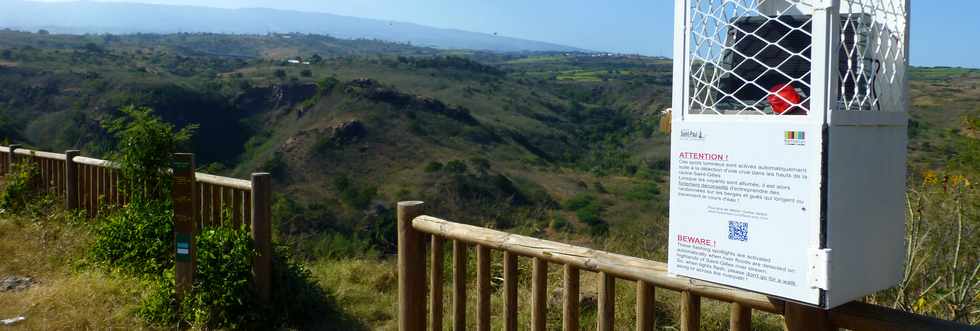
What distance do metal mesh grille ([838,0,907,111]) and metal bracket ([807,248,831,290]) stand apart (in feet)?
1.05

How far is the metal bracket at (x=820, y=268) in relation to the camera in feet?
5.47

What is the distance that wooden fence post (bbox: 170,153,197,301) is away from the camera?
16.8ft

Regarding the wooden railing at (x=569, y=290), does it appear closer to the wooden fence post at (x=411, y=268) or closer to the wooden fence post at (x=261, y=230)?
the wooden fence post at (x=411, y=268)

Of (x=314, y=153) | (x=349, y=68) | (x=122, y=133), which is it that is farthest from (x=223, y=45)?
(x=122, y=133)

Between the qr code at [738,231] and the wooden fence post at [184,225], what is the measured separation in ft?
13.6

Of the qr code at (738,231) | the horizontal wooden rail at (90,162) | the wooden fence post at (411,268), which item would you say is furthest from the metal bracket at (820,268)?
the horizontal wooden rail at (90,162)

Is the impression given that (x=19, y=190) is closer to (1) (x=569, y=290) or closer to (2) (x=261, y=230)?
(2) (x=261, y=230)

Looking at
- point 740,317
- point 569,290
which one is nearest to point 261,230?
point 569,290

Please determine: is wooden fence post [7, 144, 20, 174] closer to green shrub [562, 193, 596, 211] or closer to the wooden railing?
the wooden railing

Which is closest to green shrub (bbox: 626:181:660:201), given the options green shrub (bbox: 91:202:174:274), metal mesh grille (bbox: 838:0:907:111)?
green shrub (bbox: 91:202:174:274)

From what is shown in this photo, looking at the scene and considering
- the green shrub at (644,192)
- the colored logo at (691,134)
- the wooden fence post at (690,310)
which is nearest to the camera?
the colored logo at (691,134)

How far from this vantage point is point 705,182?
186 centimetres

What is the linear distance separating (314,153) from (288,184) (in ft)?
12.4

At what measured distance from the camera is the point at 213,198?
5758 mm
